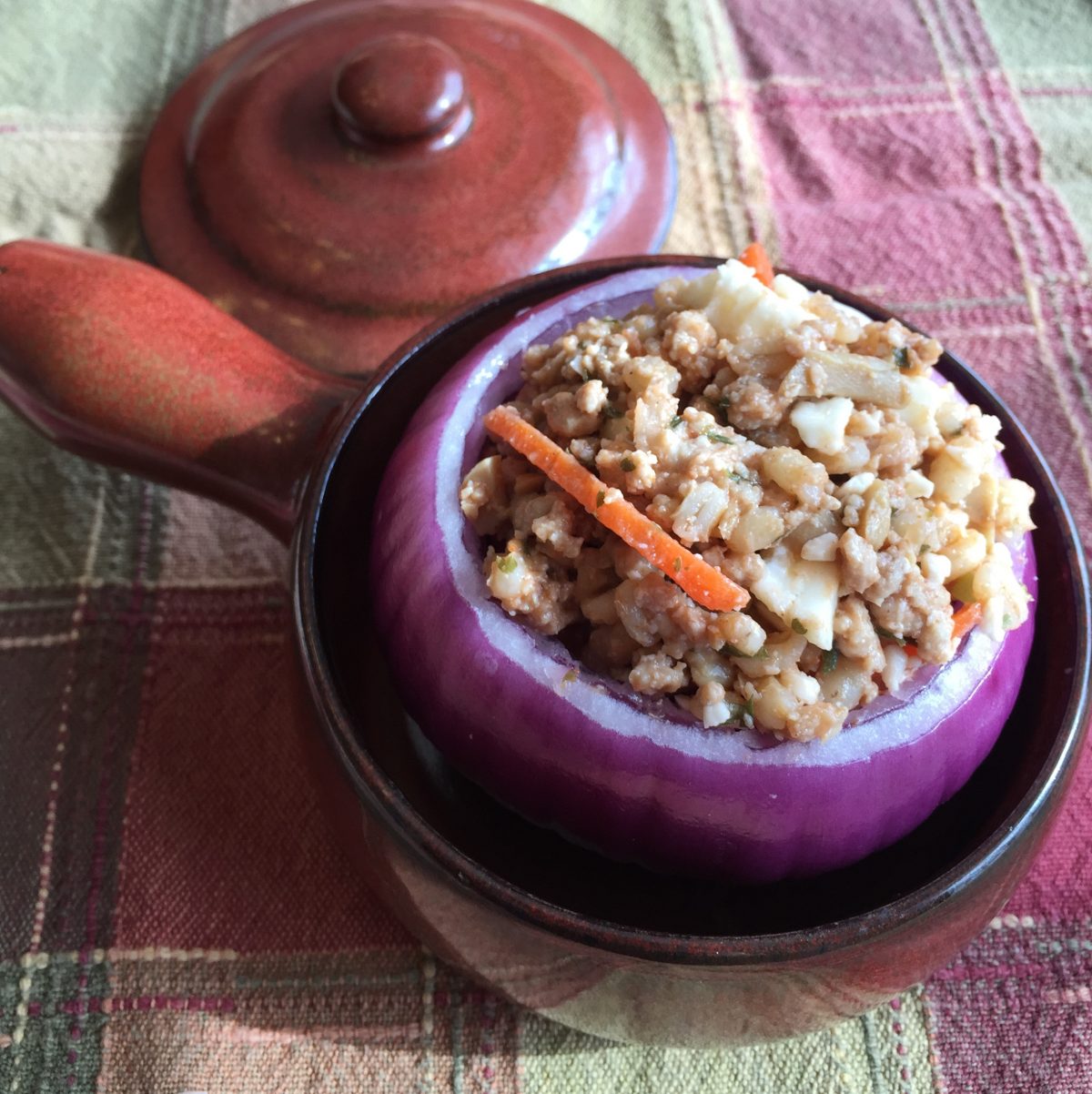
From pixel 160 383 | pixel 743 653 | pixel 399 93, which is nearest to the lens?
pixel 743 653

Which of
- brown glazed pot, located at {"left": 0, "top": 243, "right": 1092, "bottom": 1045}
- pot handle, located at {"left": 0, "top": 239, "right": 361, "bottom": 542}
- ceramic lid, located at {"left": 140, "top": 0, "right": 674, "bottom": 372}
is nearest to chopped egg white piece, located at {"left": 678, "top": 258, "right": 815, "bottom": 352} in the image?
brown glazed pot, located at {"left": 0, "top": 243, "right": 1092, "bottom": 1045}

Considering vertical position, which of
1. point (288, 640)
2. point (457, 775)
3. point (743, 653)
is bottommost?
point (457, 775)

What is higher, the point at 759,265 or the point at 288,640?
the point at 759,265

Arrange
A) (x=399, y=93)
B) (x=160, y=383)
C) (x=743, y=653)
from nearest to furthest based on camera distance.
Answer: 1. (x=743, y=653)
2. (x=160, y=383)
3. (x=399, y=93)

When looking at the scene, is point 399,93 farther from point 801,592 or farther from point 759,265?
point 801,592

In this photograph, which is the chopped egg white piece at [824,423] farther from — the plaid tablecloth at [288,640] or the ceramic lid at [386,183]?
the ceramic lid at [386,183]

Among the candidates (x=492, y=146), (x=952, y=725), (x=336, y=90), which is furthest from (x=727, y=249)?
(x=952, y=725)

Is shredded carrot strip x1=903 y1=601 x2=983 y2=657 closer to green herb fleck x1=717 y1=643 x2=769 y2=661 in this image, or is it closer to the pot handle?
green herb fleck x1=717 y1=643 x2=769 y2=661

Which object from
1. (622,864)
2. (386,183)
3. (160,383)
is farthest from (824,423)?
(386,183)
